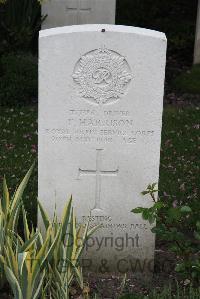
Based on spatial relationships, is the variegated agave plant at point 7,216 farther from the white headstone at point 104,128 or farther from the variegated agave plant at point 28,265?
the white headstone at point 104,128

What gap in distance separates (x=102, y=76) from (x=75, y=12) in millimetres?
5148

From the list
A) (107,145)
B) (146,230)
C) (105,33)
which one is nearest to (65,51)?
(105,33)

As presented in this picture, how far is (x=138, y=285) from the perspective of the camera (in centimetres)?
453

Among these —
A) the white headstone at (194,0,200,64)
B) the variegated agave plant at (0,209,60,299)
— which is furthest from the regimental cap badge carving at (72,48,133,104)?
the white headstone at (194,0,200,64)

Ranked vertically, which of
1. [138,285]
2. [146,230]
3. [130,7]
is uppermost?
[130,7]

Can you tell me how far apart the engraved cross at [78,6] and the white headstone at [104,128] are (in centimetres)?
507

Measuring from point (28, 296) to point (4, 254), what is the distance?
0.35m

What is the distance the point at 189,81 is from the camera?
30.3 feet

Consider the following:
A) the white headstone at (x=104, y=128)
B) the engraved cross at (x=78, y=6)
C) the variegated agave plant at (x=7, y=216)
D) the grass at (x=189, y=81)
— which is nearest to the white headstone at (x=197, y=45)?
the grass at (x=189, y=81)

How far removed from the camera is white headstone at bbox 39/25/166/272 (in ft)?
13.9

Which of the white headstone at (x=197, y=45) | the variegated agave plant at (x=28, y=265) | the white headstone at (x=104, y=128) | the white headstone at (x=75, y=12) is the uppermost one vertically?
the white headstone at (x=75, y=12)

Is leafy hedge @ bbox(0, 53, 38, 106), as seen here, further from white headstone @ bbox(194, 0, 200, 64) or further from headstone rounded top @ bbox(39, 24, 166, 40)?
headstone rounded top @ bbox(39, 24, 166, 40)

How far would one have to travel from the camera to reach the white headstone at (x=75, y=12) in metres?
9.15

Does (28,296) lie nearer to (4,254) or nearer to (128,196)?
(4,254)
